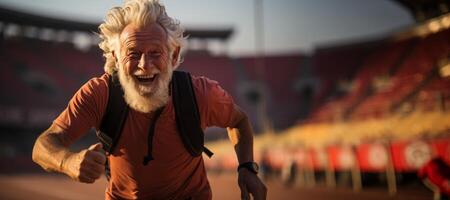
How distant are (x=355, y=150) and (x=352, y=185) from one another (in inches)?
70.3

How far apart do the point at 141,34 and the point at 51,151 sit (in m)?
0.79

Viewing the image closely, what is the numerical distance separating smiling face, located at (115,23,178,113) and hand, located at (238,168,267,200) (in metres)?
0.72

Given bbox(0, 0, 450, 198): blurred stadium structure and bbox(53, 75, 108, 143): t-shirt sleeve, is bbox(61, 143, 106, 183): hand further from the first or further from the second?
bbox(0, 0, 450, 198): blurred stadium structure

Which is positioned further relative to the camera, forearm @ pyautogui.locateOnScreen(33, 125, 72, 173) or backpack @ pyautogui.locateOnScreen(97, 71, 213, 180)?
backpack @ pyautogui.locateOnScreen(97, 71, 213, 180)

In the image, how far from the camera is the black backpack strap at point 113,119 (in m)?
A: 2.49

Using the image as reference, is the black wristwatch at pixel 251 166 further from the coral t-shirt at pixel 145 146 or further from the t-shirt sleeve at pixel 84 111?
the t-shirt sleeve at pixel 84 111

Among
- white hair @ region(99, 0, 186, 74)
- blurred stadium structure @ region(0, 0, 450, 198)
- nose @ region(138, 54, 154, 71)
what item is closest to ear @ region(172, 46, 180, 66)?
white hair @ region(99, 0, 186, 74)

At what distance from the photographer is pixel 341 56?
4056 cm

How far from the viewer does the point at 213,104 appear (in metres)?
2.76

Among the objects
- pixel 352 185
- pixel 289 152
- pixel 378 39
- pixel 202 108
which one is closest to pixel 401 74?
pixel 378 39

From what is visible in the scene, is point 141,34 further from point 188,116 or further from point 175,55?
point 188,116

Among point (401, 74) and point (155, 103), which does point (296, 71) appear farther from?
point (155, 103)

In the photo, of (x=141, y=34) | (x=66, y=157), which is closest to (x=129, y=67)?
(x=141, y=34)

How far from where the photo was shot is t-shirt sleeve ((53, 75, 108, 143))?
2.35 meters
